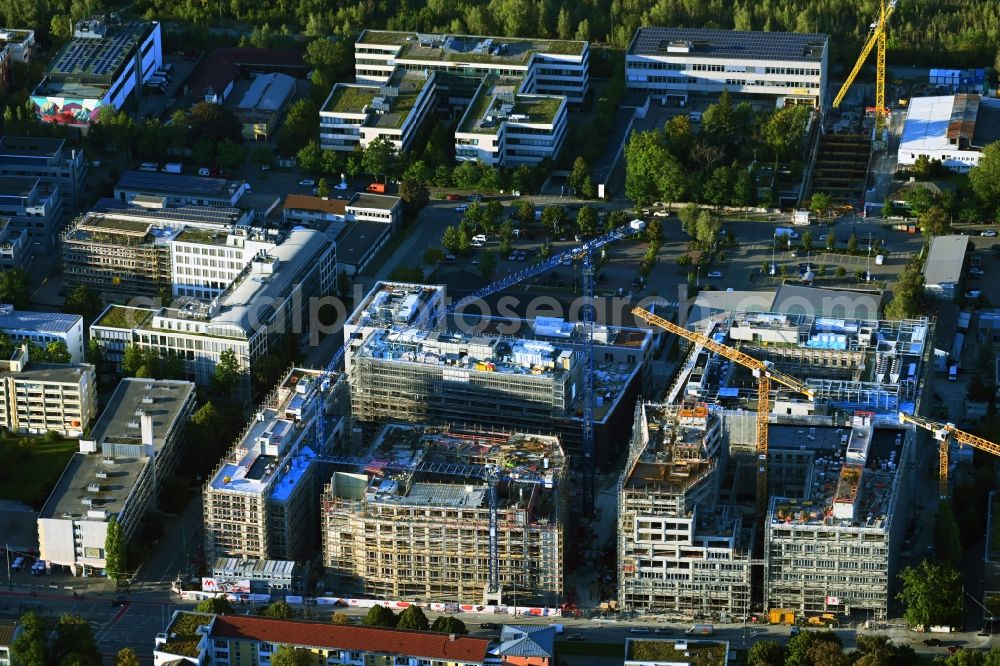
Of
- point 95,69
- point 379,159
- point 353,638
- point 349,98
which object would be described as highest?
Result: point 95,69

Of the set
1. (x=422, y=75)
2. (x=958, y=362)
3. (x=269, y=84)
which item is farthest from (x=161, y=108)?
(x=958, y=362)

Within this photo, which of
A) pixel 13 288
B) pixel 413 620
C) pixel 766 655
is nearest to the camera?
pixel 766 655

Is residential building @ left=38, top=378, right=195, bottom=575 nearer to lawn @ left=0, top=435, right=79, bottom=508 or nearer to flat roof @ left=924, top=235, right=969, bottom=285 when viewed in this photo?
lawn @ left=0, top=435, right=79, bottom=508

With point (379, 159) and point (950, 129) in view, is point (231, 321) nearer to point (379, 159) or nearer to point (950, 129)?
point (379, 159)

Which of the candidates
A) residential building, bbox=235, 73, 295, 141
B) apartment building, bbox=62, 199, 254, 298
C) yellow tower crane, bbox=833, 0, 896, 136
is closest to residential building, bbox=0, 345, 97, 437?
apartment building, bbox=62, 199, 254, 298

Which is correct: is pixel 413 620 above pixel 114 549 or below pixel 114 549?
below

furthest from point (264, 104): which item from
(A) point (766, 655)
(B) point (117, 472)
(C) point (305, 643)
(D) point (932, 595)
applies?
(A) point (766, 655)

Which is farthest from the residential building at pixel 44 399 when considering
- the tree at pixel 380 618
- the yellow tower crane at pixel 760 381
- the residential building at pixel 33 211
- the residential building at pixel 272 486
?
the yellow tower crane at pixel 760 381

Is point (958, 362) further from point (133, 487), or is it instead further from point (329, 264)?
point (133, 487)
